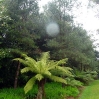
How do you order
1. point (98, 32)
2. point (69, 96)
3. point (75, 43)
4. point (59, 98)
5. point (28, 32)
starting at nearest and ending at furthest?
point (59, 98)
point (69, 96)
point (28, 32)
point (75, 43)
point (98, 32)

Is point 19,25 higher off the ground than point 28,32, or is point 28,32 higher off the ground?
point 19,25

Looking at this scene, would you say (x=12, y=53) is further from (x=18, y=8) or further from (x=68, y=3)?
(x=68, y=3)

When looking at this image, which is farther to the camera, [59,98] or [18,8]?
[18,8]

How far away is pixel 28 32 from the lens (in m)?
13.0

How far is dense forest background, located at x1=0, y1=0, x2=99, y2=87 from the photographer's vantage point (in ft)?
40.9

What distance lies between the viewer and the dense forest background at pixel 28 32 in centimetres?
1247

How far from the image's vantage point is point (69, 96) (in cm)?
1188

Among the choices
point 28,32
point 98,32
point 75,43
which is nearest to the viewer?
point 28,32

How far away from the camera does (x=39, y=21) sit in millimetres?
15180

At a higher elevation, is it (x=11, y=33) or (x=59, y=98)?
(x=11, y=33)

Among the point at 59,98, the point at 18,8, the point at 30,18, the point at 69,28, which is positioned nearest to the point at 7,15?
the point at 18,8

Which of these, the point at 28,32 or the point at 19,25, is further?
the point at 28,32

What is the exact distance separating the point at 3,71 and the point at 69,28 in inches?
246

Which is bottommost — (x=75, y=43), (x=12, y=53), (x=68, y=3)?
(x=12, y=53)
